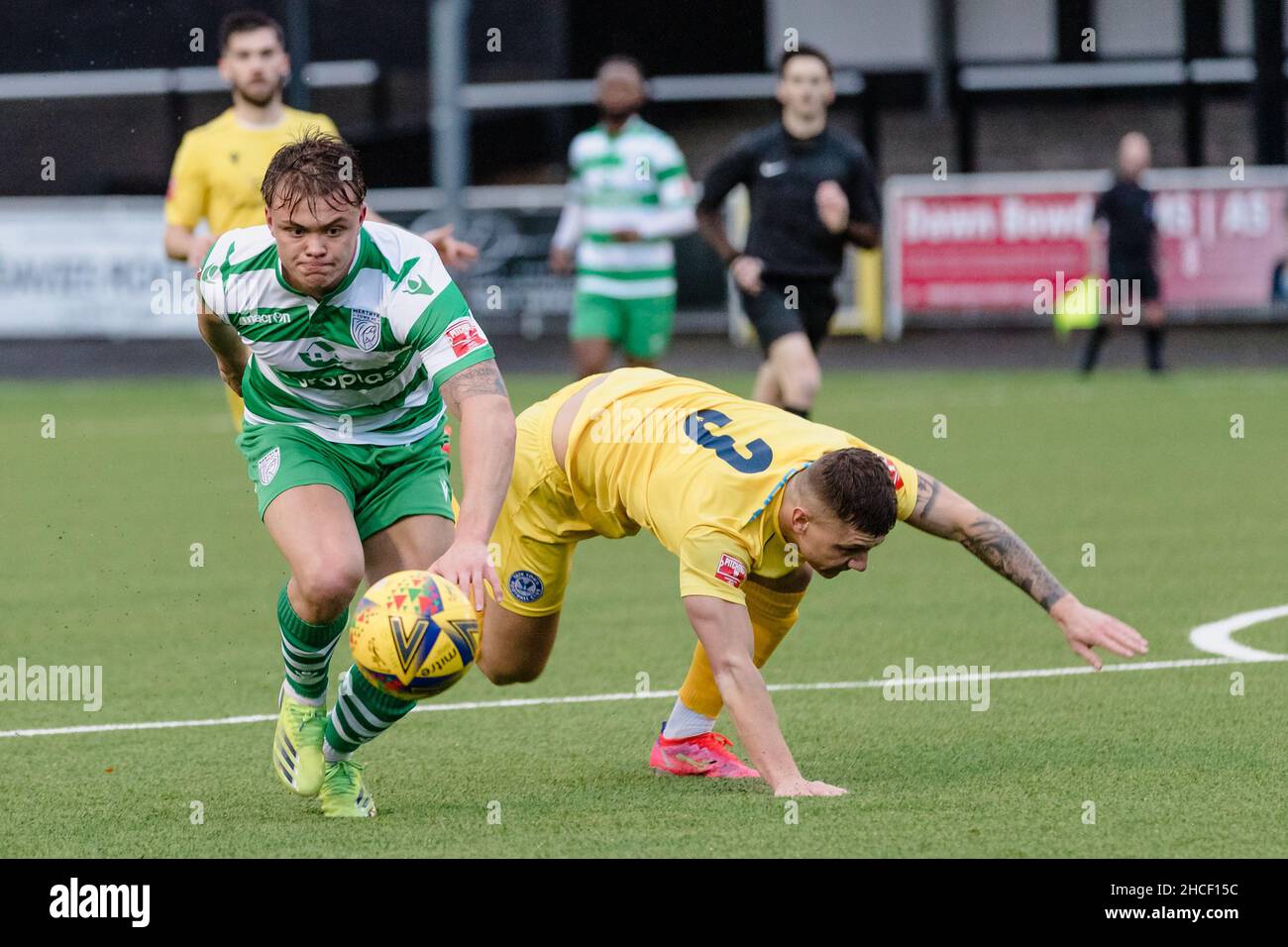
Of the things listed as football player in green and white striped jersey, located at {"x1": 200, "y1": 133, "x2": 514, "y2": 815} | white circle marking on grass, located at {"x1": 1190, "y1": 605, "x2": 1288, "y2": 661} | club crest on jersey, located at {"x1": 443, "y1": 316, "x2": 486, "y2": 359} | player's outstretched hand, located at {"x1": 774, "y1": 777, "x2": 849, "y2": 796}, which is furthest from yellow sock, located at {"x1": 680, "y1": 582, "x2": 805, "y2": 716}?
white circle marking on grass, located at {"x1": 1190, "y1": 605, "x2": 1288, "y2": 661}

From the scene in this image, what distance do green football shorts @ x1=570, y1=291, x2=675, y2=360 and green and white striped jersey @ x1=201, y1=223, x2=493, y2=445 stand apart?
28.1ft

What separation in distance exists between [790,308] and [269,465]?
6.26 meters

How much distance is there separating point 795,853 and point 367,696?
1.38m

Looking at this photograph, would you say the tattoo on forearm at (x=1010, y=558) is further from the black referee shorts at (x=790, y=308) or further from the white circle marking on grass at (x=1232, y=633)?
the black referee shorts at (x=790, y=308)

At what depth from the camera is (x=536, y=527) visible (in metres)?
6.37

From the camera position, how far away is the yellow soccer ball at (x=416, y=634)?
16.7 feet

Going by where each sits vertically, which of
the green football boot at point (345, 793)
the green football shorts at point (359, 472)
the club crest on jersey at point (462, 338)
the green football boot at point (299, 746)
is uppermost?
the club crest on jersey at point (462, 338)

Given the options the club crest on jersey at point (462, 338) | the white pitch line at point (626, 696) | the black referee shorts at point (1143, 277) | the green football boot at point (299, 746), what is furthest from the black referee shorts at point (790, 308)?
the black referee shorts at point (1143, 277)

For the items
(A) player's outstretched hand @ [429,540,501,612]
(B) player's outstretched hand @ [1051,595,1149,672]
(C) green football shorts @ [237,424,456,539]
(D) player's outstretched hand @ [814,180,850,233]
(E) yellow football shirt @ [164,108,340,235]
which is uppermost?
(E) yellow football shirt @ [164,108,340,235]

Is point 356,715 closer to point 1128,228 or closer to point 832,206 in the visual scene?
point 832,206

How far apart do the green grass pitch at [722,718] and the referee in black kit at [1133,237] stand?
6.70 m

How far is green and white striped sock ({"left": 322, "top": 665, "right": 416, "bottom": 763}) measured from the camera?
5.75 m

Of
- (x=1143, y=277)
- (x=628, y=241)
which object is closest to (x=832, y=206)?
(x=628, y=241)

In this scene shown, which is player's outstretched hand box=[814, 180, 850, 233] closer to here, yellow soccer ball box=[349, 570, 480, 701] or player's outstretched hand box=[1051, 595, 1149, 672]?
player's outstretched hand box=[1051, 595, 1149, 672]
